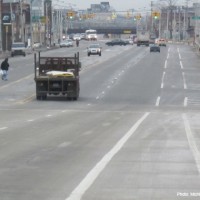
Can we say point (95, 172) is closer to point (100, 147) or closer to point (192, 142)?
point (100, 147)

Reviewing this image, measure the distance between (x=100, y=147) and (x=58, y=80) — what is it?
20.2 metres

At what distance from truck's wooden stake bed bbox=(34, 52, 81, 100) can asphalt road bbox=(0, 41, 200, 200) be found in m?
0.58

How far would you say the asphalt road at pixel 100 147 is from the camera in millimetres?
12070

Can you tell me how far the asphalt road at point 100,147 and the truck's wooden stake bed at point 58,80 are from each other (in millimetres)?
582

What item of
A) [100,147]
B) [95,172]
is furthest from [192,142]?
[95,172]

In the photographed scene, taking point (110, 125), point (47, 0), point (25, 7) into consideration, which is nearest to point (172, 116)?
point (110, 125)

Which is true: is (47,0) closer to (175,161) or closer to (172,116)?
(172,116)

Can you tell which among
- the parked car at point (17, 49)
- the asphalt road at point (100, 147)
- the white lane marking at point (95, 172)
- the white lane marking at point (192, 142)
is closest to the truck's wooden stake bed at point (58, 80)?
the asphalt road at point (100, 147)

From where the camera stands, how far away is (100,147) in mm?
18469

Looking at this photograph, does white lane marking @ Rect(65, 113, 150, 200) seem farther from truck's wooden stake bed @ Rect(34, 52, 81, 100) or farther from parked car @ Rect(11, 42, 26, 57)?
parked car @ Rect(11, 42, 26, 57)

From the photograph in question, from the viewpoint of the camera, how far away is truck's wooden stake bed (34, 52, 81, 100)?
3838 centimetres

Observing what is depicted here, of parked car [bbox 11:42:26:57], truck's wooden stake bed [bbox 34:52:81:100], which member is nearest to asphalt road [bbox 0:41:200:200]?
truck's wooden stake bed [bbox 34:52:81:100]

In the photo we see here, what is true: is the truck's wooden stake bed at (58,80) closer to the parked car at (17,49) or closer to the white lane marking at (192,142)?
the white lane marking at (192,142)

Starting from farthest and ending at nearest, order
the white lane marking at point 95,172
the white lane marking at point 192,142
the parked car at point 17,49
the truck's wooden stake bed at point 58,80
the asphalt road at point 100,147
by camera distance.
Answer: the parked car at point 17,49 → the truck's wooden stake bed at point 58,80 → the white lane marking at point 192,142 → the asphalt road at point 100,147 → the white lane marking at point 95,172
